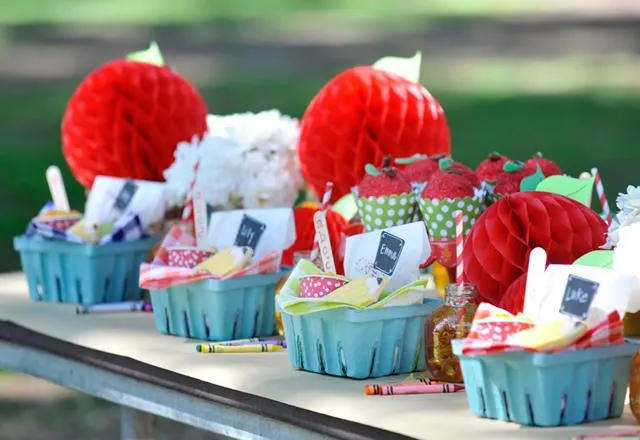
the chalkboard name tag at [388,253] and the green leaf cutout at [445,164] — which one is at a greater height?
the green leaf cutout at [445,164]

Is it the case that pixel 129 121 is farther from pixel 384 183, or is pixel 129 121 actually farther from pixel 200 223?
pixel 384 183

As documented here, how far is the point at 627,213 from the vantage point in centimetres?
164

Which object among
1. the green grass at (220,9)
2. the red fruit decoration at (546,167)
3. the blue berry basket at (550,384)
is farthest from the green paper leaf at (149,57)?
the green grass at (220,9)

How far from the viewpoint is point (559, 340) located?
140cm

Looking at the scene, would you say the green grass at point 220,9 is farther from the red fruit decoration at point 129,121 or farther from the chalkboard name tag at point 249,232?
the chalkboard name tag at point 249,232

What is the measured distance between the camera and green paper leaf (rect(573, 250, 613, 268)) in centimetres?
160

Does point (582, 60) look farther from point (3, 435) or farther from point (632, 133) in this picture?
A: point (3, 435)

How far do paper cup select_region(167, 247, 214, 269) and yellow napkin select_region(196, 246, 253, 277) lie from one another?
2 cm

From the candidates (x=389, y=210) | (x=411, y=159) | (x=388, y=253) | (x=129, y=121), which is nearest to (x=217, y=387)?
(x=388, y=253)

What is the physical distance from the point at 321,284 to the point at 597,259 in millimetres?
357

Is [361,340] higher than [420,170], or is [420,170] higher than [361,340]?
[420,170]

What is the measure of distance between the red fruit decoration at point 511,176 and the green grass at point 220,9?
837cm

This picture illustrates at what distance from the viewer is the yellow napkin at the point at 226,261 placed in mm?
1961

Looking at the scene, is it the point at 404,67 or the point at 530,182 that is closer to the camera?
the point at 530,182
